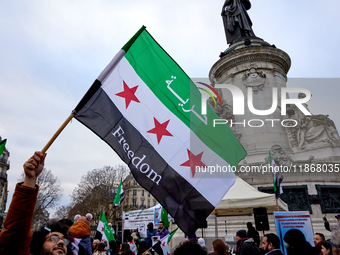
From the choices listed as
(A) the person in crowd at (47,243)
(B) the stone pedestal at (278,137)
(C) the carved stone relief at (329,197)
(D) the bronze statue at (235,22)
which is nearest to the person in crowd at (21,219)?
(A) the person in crowd at (47,243)

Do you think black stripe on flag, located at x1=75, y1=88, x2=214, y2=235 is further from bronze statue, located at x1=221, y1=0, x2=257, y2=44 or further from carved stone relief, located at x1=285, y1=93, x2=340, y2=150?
bronze statue, located at x1=221, y1=0, x2=257, y2=44

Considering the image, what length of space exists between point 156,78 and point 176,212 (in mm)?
2079

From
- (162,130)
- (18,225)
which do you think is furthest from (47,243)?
(162,130)

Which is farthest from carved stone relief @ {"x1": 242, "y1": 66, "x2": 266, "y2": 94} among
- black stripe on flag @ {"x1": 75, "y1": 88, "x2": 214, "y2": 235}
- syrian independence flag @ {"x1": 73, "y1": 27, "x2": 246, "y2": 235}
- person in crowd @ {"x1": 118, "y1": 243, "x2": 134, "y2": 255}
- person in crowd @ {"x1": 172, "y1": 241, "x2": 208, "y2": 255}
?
person in crowd @ {"x1": 172, "y1": 241, "x2": 208, "y2": 255}

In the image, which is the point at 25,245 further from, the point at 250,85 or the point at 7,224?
the point at 250,85

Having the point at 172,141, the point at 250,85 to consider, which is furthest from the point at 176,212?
the point at 250,85

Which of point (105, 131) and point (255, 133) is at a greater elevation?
point (255, 133)

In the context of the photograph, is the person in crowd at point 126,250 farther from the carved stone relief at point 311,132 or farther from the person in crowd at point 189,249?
the carved stone relief at point 311,132

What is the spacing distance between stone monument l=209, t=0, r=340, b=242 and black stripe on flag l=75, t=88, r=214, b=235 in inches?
317

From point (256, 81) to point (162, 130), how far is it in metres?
13.4

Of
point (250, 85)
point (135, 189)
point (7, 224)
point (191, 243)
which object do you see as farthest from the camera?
point (135, 189)

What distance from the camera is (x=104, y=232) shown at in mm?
8375

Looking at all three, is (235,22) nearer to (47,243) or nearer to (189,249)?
(189,249)

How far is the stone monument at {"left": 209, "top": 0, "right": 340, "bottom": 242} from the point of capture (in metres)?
11.7
